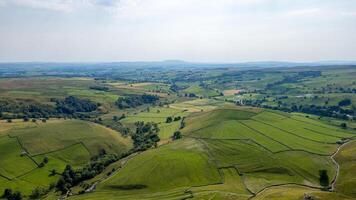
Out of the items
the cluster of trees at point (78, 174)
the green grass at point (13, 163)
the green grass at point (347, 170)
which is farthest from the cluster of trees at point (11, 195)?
the green grass at point (347, 170)

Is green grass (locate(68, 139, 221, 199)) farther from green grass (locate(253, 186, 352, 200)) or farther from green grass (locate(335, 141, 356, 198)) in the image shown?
green grass (locate(335, 141, 356, 198))

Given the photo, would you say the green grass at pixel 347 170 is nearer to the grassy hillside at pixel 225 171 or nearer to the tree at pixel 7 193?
the grassy hillside at pixel 225 171

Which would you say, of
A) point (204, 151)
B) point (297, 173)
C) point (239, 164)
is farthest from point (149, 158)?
point (297, 173)

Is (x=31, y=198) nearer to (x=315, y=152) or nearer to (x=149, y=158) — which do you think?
(x=149, y=158)

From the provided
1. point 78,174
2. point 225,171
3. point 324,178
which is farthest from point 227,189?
point 78,174

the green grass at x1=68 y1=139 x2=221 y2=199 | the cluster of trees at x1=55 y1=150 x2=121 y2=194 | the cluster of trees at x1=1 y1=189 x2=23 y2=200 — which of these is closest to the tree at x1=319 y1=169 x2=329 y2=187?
the green grass at x1=68 y1=139 x2=221 y2=199
